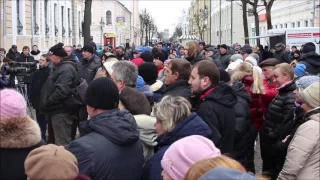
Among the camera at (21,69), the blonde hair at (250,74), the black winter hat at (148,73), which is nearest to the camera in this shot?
the black winter hat at (148,73)

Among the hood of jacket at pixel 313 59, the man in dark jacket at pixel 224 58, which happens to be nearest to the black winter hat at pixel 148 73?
the hood of jacket at pixel 313 59

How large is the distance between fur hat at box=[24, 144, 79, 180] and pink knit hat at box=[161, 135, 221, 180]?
52cm

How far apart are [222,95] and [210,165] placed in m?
2.63

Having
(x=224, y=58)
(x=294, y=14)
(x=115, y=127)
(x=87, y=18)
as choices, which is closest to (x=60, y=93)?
(x=115, y=127)

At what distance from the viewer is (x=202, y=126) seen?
3.96m

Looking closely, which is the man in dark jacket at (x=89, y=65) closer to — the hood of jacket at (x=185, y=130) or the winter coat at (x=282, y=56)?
the hood of jacket at (x=185, y=130)

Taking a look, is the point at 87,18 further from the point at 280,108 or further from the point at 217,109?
the point at 217,109

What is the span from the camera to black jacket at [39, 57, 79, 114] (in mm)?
7508

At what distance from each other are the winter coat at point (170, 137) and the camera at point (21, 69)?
6737 mm

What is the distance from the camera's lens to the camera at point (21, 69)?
395 inches

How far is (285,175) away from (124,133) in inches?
59.2

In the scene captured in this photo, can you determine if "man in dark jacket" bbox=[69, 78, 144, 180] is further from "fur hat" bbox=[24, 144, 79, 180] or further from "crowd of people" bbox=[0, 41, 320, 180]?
"fur hat" bbox=[24, 144, 79, 180]

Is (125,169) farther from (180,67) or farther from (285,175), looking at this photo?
(180,67)

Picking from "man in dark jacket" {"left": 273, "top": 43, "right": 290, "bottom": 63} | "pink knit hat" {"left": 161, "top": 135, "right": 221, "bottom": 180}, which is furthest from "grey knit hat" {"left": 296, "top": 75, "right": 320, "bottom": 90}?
"man in dark jacket" {"left": 273, "top": 43, "right": 290, "bottom": 63}
